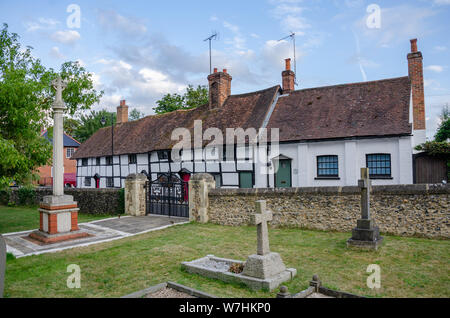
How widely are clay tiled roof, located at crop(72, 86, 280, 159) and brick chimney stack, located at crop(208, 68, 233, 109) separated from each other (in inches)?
18.8

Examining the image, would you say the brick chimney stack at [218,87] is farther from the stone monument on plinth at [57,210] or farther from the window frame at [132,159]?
the stone monument on plinth at [57,210]

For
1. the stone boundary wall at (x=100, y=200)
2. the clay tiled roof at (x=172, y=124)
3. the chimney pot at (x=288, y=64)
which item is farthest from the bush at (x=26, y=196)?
the chimney pot at (x=288, y=64)

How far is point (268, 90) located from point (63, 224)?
48.9 feet

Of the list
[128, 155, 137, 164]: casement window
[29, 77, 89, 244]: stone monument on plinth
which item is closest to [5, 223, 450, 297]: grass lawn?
[29, 77, 89, 244]: stone monument on plinth

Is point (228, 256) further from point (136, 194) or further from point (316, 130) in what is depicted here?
point (316, 130)

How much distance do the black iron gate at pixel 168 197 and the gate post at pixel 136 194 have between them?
0.25 metres

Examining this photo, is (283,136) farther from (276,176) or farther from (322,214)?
(322,214)

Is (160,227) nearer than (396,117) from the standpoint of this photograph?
Yes

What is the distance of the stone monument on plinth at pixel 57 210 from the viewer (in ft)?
31.0

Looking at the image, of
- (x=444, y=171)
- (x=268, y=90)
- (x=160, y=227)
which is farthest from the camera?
(x=268, y=90)

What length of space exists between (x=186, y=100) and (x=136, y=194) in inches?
865

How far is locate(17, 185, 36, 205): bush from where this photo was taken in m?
22.6

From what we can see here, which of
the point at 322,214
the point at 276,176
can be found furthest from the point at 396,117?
the point at 322,214

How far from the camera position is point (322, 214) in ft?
33.7
